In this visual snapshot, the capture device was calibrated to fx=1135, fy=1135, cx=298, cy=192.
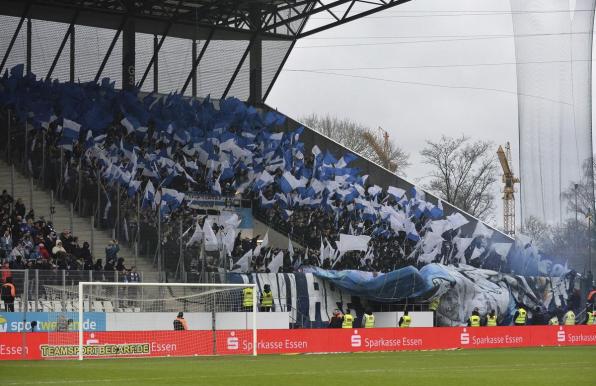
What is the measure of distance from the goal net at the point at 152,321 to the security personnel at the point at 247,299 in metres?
0.03

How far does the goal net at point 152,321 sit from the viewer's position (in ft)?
103

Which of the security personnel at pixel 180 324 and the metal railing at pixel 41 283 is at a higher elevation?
the metal railing at pixel 41 283

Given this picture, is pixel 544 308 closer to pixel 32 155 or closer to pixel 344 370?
pixel 32 155

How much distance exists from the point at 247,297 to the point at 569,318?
47.1ft

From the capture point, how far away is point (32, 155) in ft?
147

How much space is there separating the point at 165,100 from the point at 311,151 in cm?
879

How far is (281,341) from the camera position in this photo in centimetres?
3556

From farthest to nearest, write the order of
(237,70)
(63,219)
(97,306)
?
(237,70), (63,219), (97,306)

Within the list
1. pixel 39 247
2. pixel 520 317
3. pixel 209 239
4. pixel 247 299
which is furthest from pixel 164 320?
pixel 520 317

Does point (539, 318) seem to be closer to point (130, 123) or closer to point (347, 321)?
point (347, 321)

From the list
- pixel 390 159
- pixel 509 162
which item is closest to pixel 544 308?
pixel 390 159

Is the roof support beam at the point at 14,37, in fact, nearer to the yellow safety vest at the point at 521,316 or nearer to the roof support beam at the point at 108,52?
the roof support beam at the point at 108,52

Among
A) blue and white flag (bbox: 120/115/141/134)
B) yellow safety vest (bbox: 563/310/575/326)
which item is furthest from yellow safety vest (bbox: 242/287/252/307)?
blue and white flag (bbox: 120/115/141/134)

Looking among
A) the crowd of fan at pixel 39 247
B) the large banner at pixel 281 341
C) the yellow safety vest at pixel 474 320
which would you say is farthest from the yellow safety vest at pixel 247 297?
the yellow safety vest at pixel 474 320
